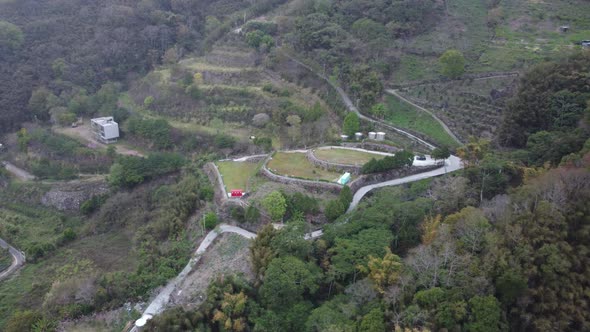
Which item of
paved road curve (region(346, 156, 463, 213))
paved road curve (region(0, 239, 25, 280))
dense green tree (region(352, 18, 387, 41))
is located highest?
dense green tree (region(352, 18, 387, 41))

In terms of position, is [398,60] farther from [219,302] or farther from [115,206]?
[219,302]

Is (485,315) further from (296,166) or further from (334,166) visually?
(296,166)

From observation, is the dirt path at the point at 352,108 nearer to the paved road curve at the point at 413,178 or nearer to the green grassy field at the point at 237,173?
the paved road curve at the point at 413,178

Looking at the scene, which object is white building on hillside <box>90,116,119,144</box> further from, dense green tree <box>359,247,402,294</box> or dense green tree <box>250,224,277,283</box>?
dense green tree <box>359,247,402,294</box>

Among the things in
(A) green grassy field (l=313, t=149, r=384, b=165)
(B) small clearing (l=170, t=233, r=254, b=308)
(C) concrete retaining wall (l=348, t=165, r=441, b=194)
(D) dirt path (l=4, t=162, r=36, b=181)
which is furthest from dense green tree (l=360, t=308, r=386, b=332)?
(D) dirt path (l=4, t=162, r=36, b=181)

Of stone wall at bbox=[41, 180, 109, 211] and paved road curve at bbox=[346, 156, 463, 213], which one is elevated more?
paved road curve at bbox=[346, 156, 463, 213]

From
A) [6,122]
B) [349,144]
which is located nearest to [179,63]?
[6,122]

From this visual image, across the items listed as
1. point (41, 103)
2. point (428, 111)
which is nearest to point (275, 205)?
point (428, 111)
